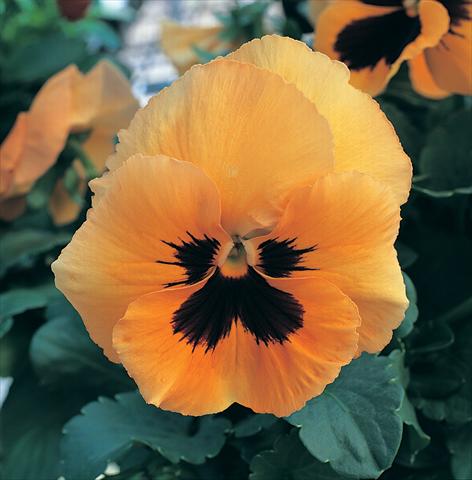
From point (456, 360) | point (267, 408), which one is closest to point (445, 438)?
point (456, 360)

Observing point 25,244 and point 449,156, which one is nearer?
point 449,156

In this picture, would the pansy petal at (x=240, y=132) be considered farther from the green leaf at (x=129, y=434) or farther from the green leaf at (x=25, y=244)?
the green leaf at (x=25, y=244)

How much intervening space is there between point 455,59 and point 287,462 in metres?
0.30

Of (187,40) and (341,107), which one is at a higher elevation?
(341,107)

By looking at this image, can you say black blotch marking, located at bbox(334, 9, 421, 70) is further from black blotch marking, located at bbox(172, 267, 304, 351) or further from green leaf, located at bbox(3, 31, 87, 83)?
green leaf, located at bbox(3, 31, 87, 83)

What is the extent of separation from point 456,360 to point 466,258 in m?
0.09

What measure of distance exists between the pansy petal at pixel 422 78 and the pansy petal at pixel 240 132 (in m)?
0.23

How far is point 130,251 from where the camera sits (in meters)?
0.38

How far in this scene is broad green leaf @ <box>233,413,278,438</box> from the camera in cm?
49

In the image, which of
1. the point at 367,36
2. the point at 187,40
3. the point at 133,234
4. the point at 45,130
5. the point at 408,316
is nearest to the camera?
the point at 133,234

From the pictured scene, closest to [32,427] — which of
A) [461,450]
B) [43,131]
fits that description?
[43,131]

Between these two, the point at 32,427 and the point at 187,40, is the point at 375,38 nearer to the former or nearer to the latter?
the point at 187,40

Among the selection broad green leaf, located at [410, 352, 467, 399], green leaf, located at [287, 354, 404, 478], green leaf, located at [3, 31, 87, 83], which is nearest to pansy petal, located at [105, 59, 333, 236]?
green leaf, located at [287, 354, 404, 478]

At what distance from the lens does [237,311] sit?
0.42m
